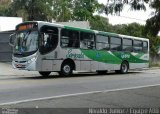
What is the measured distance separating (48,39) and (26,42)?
1261 millimetres

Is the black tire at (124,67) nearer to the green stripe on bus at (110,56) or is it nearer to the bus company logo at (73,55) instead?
the green stripe on bus at (110,56)

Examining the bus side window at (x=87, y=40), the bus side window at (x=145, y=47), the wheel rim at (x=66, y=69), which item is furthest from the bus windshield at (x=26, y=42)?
the bus side window at (x=145, y=47)

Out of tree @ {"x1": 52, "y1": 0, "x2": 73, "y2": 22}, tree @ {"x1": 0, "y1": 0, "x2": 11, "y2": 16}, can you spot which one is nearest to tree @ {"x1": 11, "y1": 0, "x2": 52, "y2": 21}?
tree @ {"x1": 52, "y1": 0, "x2": 73, "y2": 22}

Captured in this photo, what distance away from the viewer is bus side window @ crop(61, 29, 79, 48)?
21844 mm

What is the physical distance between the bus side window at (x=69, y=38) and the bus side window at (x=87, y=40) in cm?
57

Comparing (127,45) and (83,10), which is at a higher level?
(83,10)

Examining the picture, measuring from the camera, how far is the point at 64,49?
71.9ft

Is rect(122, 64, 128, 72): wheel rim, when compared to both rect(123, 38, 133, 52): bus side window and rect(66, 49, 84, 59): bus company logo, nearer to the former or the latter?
rect(123, 38, 133, 52): bus side window

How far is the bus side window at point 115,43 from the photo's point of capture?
26.4 m

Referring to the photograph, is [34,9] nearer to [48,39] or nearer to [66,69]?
[66,69]

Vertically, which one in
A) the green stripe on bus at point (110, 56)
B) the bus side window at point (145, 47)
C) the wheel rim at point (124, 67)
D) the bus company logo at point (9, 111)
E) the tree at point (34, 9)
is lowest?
the bus company logo at point (9, 111)

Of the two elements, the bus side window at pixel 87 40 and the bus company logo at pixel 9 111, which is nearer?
the bus company logo at pixel 9 111

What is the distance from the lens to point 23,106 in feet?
33.9

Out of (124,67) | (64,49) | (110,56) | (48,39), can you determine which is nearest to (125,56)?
(124,67)
